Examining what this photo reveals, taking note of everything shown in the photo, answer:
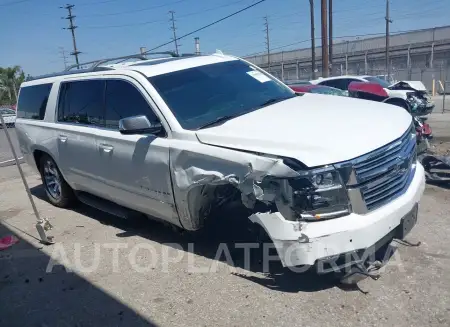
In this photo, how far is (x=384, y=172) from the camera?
3.12 meters

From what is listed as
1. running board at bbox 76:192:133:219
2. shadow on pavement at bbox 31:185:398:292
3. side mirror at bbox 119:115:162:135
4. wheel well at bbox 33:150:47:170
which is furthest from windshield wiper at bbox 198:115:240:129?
wheel well at bbox 33:150:47:170

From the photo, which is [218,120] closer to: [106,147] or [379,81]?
[106,147]

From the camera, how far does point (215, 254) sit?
13.5 feet

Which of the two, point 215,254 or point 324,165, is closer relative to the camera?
point 324,165

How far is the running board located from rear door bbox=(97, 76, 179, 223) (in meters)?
0.13

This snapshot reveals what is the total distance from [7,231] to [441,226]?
5.14 meters

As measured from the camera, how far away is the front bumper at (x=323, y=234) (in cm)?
291

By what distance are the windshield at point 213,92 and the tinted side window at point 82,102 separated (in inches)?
34.2

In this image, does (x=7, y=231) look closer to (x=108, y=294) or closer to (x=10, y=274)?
(x=10, y=274)

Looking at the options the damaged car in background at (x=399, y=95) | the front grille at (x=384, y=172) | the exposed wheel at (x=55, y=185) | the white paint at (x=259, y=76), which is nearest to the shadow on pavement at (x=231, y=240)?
the exposed wheel at (x=55, y=185)

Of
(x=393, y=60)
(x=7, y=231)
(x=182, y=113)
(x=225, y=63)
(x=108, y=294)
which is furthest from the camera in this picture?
(x=393, y=60)

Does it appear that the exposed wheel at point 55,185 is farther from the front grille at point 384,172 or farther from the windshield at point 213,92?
the front grille at point 384,172

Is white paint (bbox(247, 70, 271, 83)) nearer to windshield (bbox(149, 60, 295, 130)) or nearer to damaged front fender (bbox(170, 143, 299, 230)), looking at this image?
windshield (bbox(149, 60, 295, 130))

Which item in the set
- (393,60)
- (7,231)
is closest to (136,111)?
(7,231)
